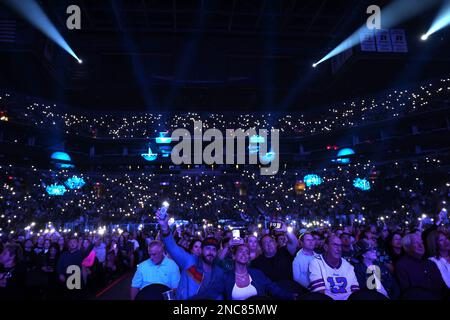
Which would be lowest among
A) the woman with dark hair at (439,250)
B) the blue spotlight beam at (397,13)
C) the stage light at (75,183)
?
the woman with dark hair at (439,250)

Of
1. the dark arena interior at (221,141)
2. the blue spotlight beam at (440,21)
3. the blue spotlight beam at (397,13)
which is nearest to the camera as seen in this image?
the dark arena interior at (221,141)

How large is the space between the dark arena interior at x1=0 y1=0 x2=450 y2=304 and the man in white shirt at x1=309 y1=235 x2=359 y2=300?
2 cm

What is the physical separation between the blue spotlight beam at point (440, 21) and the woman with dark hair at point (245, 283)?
1805 centimetres

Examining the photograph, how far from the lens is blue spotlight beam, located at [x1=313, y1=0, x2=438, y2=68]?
14.9 metres

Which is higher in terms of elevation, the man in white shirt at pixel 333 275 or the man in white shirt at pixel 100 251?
the man in white shirt at pixel 333 275

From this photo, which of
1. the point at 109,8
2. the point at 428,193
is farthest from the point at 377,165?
the point at 109,8

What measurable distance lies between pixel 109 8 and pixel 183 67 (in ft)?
16.5

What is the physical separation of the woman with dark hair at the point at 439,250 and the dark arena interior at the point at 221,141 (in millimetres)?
29

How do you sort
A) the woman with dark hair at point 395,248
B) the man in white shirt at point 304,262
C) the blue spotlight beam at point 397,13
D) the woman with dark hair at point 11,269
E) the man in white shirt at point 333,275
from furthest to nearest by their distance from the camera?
the blue spotlight beam at point 397,13 < the woman with dark hair at point 395,248 < the woman with dark hair at point 11,269 < the man in white shirt at point 304,262 < the man in white shirt at point 333,275

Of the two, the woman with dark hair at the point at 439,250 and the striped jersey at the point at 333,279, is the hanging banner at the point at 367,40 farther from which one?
the striped jersey at the point at 333,279

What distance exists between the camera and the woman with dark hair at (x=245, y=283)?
12.7ft

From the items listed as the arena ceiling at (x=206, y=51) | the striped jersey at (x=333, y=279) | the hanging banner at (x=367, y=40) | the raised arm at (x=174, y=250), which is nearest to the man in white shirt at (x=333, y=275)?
the striped jersey at (x=333, y=279)

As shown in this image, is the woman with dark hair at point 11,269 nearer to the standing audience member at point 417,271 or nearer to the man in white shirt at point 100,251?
the man in white shirt at point 100,251

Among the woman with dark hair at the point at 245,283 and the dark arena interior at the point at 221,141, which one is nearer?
the woman with dark hair at the point at 245,283
